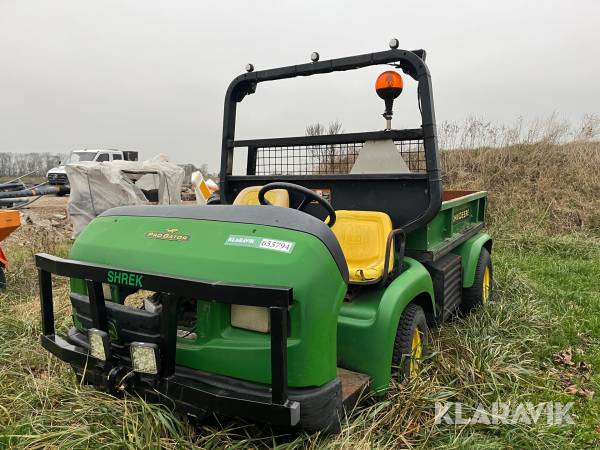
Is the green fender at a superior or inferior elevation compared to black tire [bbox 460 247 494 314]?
superior

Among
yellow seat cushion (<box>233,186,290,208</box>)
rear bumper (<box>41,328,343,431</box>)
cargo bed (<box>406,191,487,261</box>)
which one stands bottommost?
rear bumper (<box>41,328,343,431</box>)

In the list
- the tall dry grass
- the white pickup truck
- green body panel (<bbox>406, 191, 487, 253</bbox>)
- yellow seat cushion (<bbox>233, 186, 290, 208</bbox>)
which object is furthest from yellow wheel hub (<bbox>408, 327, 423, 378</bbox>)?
the white pickup truck

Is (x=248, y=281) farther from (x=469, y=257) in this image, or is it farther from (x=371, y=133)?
(x=469, y=257)

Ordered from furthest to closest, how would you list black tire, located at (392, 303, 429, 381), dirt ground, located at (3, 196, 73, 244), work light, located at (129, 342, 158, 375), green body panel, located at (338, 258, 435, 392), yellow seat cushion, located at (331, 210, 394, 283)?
1. dirt ground, located at (3, 196, 73, 244)
2. yellow seat cushion, located at (331, 210, 394, 283)
3. black tire, located at (392, 303, 429, 381)
4. green body panel, located at (338, 258, 435, 392)
5. work light, located at (129, 342, 158, 375)

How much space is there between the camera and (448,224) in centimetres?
342

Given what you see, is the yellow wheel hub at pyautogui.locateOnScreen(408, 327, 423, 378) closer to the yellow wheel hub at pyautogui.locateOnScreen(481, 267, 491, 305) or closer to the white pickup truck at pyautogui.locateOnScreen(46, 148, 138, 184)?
the yellow wheel hub at pyautogui.locateOnScreen(481, 267, 491, 305)

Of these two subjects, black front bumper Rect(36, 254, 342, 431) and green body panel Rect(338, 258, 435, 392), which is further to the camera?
green body panel Rect(338, 258, 435, 392)

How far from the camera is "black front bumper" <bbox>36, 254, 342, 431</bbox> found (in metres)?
1.62

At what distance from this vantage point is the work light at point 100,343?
74.3 inches

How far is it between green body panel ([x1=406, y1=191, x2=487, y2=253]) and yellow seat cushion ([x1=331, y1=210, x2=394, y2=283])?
28 centimetres

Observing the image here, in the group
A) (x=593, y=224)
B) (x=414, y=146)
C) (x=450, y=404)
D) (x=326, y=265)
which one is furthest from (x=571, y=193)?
(x=326, y=265)

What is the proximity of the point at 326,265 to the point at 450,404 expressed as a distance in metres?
1.16

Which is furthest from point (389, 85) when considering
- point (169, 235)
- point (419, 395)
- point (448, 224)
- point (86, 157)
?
point (86, 157)

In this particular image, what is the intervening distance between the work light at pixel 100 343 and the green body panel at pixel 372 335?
1052 millimetres
